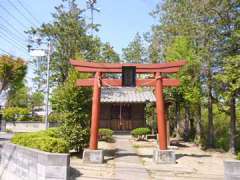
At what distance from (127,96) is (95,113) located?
13234mm

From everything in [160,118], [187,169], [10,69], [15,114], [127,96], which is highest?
[10,69]

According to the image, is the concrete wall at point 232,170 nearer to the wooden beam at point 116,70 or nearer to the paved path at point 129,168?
the paved path at point 129,168

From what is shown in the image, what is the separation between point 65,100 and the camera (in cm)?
1248

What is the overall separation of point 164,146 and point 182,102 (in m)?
8.88

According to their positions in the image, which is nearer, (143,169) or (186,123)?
(143,169)

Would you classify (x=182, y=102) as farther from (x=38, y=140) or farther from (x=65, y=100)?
(x=38, y=140)

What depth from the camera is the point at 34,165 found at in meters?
8.09

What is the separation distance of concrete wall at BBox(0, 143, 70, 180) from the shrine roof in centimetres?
1432

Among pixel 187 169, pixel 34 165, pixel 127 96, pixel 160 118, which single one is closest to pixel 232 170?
pixel 187 169

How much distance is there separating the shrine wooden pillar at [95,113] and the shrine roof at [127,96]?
11.3 metres

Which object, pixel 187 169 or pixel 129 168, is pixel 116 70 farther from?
pixel 187 169

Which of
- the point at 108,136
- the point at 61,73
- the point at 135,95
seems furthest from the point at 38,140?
the point at 61,73

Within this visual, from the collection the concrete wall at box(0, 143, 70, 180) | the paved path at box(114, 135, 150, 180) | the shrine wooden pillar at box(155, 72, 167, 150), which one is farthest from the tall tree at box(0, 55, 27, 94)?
the shrine wooden pillar at box(155, 72, 167, 150)

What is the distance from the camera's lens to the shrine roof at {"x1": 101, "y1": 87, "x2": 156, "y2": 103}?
2372 cm
